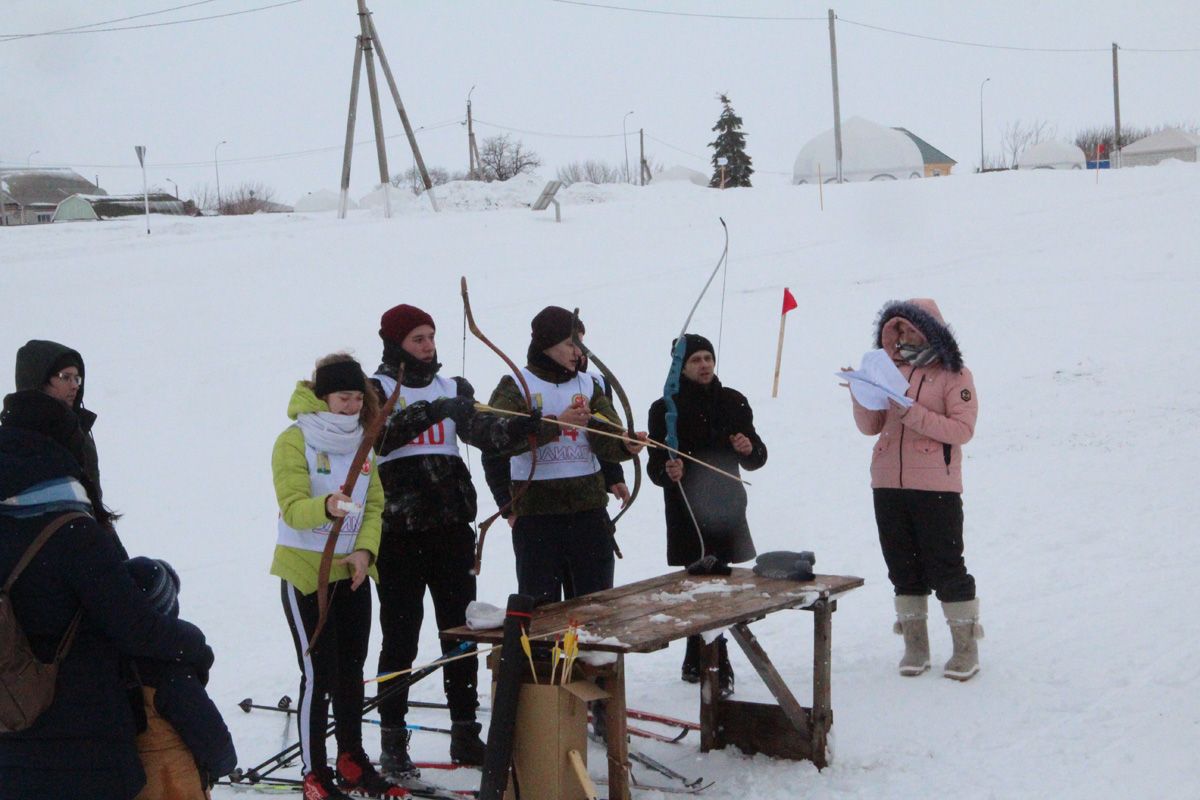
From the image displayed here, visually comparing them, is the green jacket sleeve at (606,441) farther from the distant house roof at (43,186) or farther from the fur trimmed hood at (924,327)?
the distant house roof at (43,186)

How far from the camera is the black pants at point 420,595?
4363 millimetres

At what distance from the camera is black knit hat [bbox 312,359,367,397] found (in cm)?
396

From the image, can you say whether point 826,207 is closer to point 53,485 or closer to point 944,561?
point 944,561

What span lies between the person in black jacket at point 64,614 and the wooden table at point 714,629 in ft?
3.96

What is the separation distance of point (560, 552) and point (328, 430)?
1.14 metres

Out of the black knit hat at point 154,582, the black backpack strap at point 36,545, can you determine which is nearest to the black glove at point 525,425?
the black knit hat at point 154,582

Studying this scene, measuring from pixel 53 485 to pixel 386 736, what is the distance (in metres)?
1.91

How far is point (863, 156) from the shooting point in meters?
47.6

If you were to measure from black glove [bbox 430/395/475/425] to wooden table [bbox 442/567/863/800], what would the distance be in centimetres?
76

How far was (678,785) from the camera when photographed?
409cm

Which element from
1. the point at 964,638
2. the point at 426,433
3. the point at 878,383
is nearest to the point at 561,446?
the point at 426,433

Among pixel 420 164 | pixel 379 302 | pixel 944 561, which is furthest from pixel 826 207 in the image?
pixel 944 561

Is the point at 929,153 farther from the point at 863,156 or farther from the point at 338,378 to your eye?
the point at 338,378

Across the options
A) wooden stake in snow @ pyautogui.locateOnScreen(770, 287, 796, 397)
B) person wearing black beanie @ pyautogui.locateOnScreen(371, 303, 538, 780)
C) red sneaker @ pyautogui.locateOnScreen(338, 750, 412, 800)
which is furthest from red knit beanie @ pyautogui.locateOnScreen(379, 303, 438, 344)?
wooden stake in snow @ pyautogui.locateOnScreen(770, 287, 796, 397)
